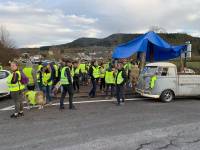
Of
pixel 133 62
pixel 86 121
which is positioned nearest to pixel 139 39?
pixel 133 62

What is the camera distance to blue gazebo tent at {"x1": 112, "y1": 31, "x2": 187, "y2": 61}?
53.9 ft

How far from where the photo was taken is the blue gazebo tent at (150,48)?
16.4 m

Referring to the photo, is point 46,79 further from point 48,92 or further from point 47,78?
point 48,92

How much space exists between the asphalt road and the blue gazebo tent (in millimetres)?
4592

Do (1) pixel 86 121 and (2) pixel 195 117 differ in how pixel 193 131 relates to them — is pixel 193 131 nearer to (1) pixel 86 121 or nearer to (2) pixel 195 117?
(2) pixel 195 117

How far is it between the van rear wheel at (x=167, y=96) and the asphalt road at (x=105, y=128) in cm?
115

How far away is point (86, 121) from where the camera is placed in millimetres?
9656

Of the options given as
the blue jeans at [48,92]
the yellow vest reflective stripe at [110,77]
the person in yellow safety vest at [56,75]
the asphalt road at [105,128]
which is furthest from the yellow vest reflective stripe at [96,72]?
→ the asphalt road at [105,128]

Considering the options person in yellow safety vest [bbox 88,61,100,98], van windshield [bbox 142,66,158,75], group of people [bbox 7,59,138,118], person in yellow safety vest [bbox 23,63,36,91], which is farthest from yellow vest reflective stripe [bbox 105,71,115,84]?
person in yellow safety vest [bbox 23,63,36,91]

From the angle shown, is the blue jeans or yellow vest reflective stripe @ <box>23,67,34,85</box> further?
yellow vest reflective stripe @ <box>23,67,34,85</box>

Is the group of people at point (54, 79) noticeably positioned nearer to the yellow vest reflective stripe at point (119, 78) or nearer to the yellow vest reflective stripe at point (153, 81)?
the yellow vest reflective stripe at point (119, 78)

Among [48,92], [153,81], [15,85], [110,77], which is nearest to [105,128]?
[15,85]

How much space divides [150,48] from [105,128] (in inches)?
405

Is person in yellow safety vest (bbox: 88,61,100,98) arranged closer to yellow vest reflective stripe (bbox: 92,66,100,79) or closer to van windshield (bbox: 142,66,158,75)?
yellow vest reflective stripe (bbox: 92,66,100,79)
